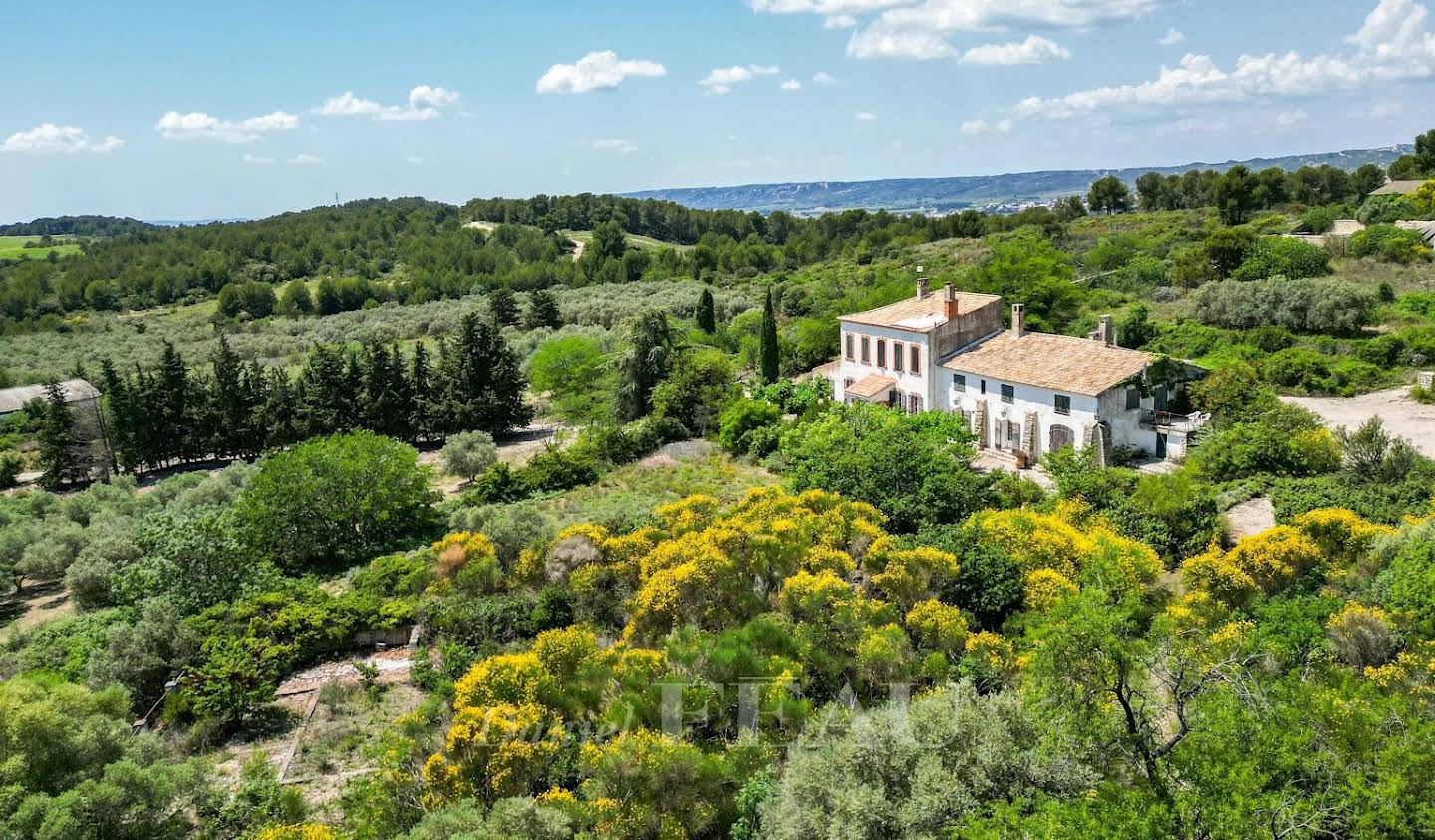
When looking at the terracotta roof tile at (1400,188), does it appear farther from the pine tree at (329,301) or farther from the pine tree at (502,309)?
the pine tree at (329,301)

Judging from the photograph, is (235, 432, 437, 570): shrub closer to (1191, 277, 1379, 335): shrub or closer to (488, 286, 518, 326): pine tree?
(1191, 277, 1379, 335): shrub

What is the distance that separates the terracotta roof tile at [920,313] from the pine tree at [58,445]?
34985mm

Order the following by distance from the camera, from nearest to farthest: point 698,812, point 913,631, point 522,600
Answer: point 698,812, point 913,631, point 522,600

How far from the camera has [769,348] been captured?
43.1 metres

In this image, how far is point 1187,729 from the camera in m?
10.0

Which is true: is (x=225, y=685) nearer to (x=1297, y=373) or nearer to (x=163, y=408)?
(x=163, y=408)

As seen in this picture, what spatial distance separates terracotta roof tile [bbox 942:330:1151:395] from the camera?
28641mm

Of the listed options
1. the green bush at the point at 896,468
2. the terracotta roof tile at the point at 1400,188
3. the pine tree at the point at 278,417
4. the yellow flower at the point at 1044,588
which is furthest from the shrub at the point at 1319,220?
the pine tree at the point at 278,417

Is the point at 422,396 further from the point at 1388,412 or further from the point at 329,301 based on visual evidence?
the point at 329,301

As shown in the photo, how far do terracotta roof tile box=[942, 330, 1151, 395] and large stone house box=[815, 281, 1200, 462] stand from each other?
4cm

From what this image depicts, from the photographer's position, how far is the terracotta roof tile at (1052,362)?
28.6m

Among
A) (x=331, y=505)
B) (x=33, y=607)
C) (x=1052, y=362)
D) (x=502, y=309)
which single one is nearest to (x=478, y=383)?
(x=331, y=505)

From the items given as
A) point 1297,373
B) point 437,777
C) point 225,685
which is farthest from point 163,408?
point 1297,373

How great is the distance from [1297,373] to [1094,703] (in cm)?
3126
